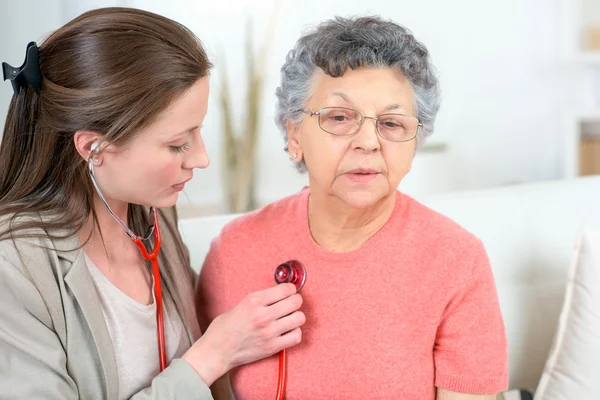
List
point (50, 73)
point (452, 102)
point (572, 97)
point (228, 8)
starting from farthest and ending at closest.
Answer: point (572, 97), point (452, 102), point (228, 8), point (50, 73)

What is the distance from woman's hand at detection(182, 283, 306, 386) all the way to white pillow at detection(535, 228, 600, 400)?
0.70 m

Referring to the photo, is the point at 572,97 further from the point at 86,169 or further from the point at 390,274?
the point at 86,169

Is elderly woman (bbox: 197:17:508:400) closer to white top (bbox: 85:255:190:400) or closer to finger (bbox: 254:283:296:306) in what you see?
finger (bbox: 254:283:296:306)

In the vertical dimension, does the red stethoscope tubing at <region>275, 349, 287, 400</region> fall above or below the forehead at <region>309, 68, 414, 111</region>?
below

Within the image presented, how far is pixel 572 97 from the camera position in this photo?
13.7 ft

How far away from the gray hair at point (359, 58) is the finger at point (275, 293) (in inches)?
13.3

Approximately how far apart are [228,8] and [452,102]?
1261 mm

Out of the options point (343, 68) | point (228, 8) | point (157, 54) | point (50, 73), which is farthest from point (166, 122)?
point (228, 8)

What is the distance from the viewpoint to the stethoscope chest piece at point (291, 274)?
1.55 m

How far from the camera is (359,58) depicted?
1.46m

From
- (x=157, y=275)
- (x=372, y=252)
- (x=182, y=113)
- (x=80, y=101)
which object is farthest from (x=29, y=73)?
(x=372, y=252)

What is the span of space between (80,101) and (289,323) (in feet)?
1.88

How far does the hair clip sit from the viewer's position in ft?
4.39

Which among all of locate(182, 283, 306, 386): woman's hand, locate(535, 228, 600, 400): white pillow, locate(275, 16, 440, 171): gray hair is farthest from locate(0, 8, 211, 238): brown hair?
locate(535, 228, 600, 400): white pillow
